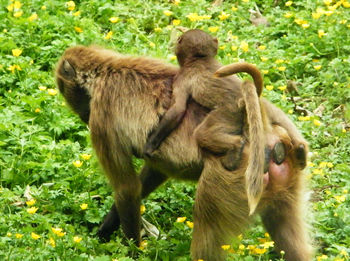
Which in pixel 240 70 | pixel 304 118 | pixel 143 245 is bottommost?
pixel 143 245

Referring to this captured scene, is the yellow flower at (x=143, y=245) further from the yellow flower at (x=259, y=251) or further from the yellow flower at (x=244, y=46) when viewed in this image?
the yellow flower at (x=244, y=46)

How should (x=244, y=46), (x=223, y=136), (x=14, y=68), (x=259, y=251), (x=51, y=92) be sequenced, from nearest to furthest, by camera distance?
(x=259, y=251)
(x=223, y=136)
(x=51, y=92)
(x=14, y=68)
(x=244, y=46)

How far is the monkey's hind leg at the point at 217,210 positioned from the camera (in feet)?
21.1

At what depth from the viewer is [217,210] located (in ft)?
21.2

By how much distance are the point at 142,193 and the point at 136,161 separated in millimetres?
647

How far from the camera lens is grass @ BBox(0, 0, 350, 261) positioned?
718cm

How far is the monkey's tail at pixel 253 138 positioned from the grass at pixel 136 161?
1.84 feet

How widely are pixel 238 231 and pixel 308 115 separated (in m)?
3.20

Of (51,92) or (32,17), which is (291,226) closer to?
(51,92)

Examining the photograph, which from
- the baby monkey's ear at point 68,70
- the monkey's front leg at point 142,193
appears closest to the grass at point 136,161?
the monkey's front leg at point 142,193

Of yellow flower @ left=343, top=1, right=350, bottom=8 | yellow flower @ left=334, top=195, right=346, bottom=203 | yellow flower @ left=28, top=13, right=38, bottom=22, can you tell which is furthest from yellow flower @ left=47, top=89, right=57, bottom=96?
yellow flower @ left=343, top=1, right=350, bottom=8

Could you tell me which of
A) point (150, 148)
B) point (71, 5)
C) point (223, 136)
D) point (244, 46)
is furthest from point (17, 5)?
point (223, 136)

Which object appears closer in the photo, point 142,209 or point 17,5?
point 142,209

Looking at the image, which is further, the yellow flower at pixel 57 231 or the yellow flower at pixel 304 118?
the yellow flower at pixel 304 118
